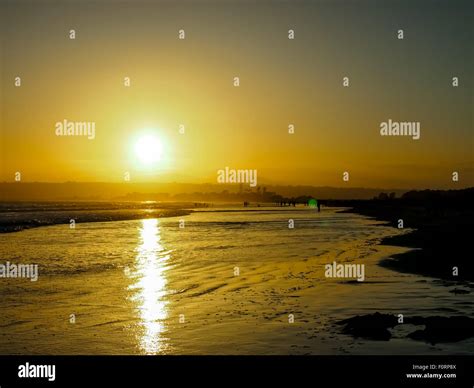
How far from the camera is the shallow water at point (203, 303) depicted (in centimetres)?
1288

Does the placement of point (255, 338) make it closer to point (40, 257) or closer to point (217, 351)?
point (217, 351)

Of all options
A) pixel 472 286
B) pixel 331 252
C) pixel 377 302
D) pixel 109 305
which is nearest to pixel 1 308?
pixel 109 305

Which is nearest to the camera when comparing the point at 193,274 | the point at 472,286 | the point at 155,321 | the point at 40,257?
the point at 155,321

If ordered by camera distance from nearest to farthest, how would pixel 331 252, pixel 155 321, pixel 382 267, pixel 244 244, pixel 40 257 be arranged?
pixel 155 321 < pixel 382 267 < pixel 40 257 < pixel 331 252 < pixel 244 244

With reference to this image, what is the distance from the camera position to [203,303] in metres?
17.7

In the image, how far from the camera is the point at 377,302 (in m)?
17.7

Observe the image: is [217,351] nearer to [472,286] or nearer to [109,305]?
[109,305]

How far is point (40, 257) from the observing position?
29.8 meters

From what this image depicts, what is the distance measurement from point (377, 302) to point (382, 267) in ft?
29.7

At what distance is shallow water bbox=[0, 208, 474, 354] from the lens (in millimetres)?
12883
